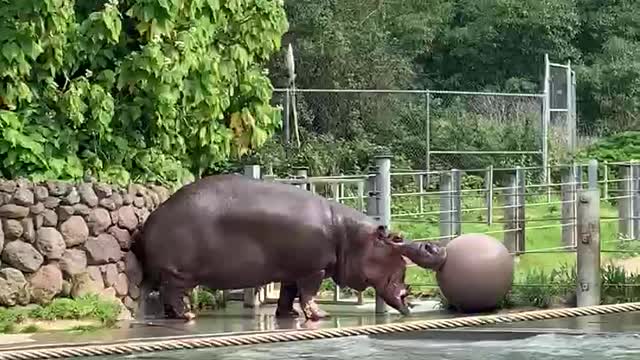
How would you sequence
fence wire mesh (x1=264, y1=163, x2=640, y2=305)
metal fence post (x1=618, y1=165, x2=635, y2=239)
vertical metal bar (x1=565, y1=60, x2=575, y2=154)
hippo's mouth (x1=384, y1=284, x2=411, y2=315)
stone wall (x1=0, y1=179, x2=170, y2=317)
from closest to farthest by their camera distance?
1. stone wall (x1=0, y1=179, x2=170, y2=317)
2. hippo's mouth (x1=384, y1=284, x2=411, y2=315)
3. fence wire mesh (x1=264, y1=163, x2=640, y2=305)
4. metal fence post (x1=618, y1=165, x2=635, y2=239)
5. vertical metal bar (x1=565, y1=60, x2=575, y2=154)

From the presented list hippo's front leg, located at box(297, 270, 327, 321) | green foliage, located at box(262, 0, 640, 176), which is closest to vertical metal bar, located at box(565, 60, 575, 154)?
green foliage, located at box(262, 0, 640, 176)

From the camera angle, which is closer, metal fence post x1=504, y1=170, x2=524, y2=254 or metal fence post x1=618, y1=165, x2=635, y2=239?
metal fence post x1=504, y1=170, x2=524, y2=254

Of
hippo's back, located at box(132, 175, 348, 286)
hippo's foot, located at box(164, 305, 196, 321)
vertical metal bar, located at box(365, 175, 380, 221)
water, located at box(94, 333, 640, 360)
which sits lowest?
water, located at box(94, 333, 640, 360)

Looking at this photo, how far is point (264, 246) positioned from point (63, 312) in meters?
1.85

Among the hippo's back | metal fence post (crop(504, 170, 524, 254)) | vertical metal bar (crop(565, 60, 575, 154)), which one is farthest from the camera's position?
vertical metal bar (crop(565, 60, 575, 154))

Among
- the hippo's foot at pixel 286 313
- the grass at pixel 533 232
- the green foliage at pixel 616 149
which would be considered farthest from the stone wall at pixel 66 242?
the green foliage at pixel 616 149

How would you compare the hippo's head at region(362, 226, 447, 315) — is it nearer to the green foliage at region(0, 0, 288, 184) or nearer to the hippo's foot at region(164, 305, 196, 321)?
the hippo's foot at region(164, 305, 196, 321)

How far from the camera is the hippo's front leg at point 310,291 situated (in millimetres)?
10727

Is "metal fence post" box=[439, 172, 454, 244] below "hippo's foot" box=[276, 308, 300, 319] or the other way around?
the other way around

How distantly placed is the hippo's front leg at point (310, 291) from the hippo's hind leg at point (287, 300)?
0.27 metres

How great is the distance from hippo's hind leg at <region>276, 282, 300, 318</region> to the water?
1.75 meters

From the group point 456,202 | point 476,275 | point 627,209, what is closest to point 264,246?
point 476,275

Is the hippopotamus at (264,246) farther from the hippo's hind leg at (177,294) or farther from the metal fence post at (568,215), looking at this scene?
the metal fence post at (568,215)

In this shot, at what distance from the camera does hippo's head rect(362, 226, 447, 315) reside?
10961 millimetres
